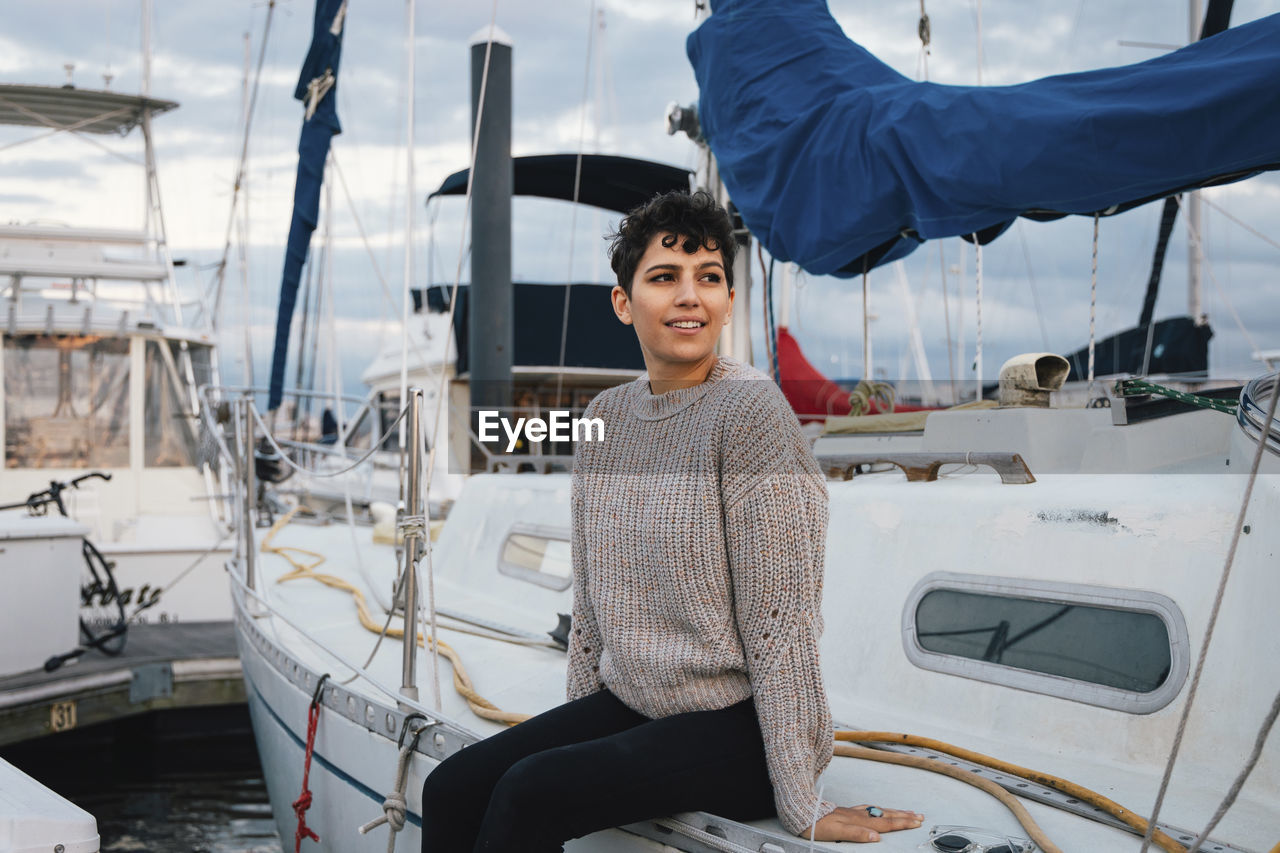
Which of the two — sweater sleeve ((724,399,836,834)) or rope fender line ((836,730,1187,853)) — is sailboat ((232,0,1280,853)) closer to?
rope fender line ((836,730,1187,853))

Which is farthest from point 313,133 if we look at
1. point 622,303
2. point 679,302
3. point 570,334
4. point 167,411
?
point 570,334

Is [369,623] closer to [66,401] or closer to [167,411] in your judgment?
[167,411]

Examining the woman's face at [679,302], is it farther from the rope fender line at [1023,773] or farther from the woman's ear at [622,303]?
the rope fender line at [1023,773]

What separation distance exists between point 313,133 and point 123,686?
358 centimetres

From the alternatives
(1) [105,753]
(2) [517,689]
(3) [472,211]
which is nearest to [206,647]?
(1) [105,753]

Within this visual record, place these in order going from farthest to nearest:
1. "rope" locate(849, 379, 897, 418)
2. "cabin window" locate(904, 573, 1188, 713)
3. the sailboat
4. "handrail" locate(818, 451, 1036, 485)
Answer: "rope" locate(849, 379, 897, 418) → "handrail" locate(818, 451, 1036, 485) → "cabin window" locate(904, 573, 1188, 713) → the sailboat

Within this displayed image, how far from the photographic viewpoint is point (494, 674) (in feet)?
10.2

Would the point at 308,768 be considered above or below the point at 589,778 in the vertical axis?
below

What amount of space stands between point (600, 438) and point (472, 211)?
19.2ft

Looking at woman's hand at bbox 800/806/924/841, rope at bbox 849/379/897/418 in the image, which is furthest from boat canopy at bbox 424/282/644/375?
woman's hand at bbox 800/806/924/841

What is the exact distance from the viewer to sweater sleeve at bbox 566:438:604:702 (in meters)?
1.92

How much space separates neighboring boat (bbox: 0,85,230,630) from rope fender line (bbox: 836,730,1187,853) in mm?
6898

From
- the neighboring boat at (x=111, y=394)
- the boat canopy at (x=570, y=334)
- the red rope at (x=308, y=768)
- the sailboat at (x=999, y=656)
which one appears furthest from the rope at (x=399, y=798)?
the boat canopy at (x=570, y=334)

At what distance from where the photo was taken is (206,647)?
23.1 feet
